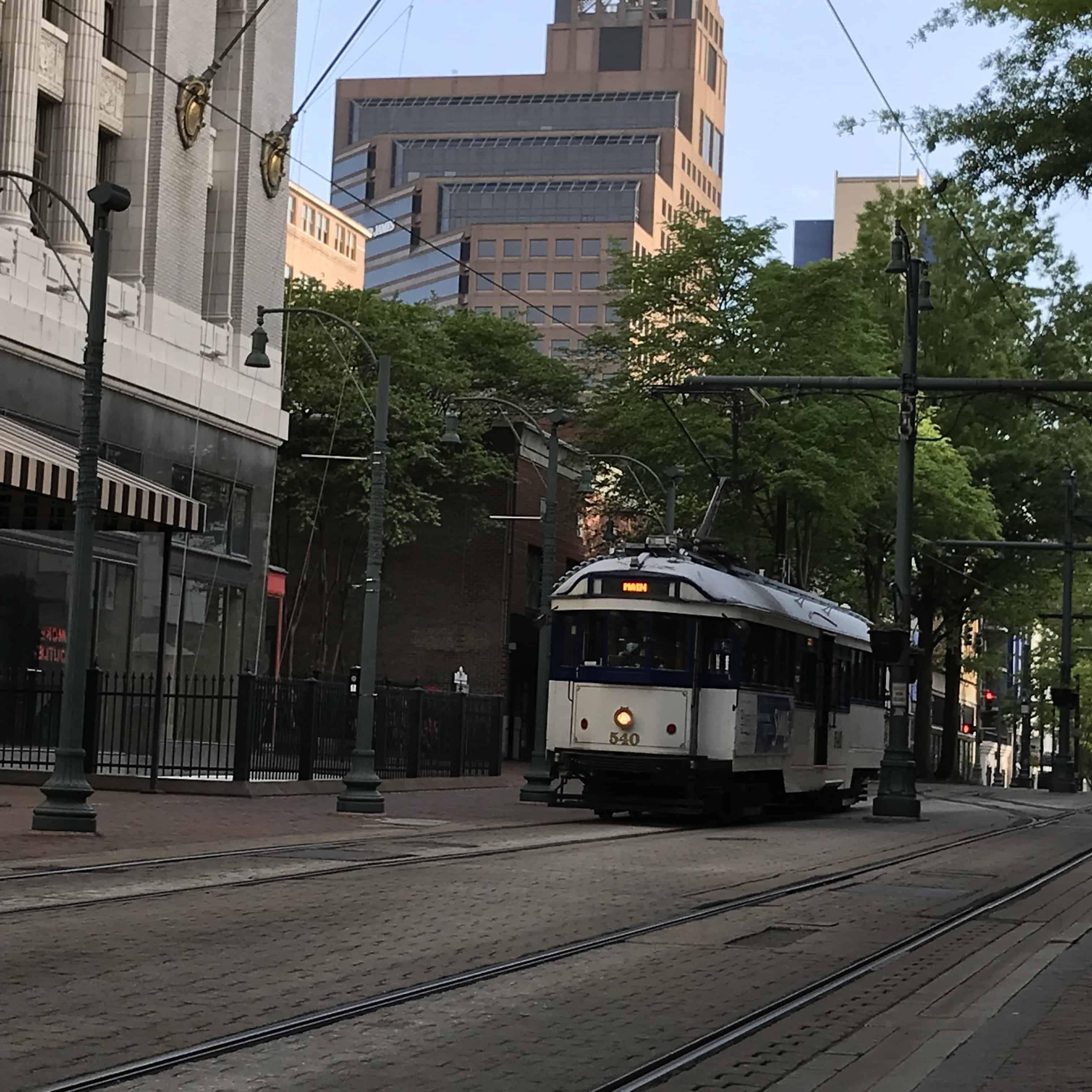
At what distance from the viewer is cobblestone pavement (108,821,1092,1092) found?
773cm

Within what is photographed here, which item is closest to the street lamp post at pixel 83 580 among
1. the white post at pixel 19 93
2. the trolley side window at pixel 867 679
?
the white post at pixel 19 93

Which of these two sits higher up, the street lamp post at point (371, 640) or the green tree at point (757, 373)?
the green tree at point (757, 373)

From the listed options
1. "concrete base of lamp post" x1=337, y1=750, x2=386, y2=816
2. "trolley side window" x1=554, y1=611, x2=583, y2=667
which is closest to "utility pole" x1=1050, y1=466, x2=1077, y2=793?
"trolley side window" x1=554, y1=611, x2=583, y2=667

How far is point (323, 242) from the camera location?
144 meters

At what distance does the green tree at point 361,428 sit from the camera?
53.9 m

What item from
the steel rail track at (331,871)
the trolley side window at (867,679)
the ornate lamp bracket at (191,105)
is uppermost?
the ornate lamp bracket at (191,105)

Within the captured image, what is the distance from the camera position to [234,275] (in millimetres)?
41594

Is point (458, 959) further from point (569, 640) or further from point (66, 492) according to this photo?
point (66, 492)

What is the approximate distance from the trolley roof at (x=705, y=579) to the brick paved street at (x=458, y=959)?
5.22 meters

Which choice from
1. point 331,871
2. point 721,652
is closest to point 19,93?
point 721,652

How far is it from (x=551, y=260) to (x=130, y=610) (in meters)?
113

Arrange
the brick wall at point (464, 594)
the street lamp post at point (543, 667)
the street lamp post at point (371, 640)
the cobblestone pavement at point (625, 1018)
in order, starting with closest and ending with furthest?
the cobblestone pavement at point (625, 1018) → the street lamp post at point (371, 640) → the street lamp post at point (543, 667) → the brick wall at point (464, 594)

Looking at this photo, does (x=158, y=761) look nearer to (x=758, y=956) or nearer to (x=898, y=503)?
(x=898, y=503)

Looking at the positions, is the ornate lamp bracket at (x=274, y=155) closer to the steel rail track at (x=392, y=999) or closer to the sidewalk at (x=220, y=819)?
the sidewalk at (x=220, y=819)
